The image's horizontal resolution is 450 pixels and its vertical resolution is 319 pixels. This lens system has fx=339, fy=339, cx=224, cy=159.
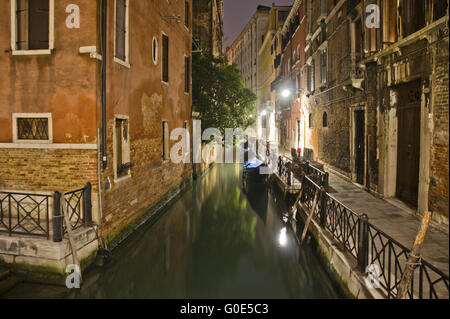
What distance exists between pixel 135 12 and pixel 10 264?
6.01m

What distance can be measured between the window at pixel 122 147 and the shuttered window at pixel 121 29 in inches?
55.7

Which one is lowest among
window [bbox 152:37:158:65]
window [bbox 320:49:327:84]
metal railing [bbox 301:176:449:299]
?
metal railing [bbox 301:176:449:299]

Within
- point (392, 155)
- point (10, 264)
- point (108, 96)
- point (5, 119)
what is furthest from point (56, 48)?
point (392, 155)

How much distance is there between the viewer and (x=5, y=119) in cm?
664

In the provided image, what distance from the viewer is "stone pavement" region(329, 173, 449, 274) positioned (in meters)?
4.91

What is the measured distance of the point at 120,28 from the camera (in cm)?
752

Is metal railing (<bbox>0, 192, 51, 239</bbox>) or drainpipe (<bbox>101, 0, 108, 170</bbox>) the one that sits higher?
drainpipe (<bbox>101, 0, 108, 170</bbox>)

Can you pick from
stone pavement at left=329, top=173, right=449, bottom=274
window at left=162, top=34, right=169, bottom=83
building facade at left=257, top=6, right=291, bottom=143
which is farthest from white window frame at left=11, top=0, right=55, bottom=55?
building facade at left=257, top=6, right=291, bottom=143

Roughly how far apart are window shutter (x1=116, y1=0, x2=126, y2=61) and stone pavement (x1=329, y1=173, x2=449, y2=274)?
624 centimetres

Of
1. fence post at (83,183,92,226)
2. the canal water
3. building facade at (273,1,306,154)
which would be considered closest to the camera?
the canal water

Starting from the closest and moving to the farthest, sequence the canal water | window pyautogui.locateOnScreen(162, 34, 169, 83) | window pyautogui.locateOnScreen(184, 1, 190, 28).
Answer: the canal water
window pyautogui.locateOnScreen(162, 34, 169, 83)
window pyautogui.locateOnScreen(184, 1, 190, 28)

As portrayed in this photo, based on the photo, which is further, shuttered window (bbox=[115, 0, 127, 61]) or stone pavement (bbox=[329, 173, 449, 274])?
shuttered window (bbox=[115, 0, 127, 61])

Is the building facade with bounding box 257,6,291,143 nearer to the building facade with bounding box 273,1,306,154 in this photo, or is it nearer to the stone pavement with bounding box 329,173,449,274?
the building facade with bounding box 273,1,306,154

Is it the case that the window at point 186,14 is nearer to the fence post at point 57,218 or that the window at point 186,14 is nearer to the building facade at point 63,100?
the building facade at point 63,100
